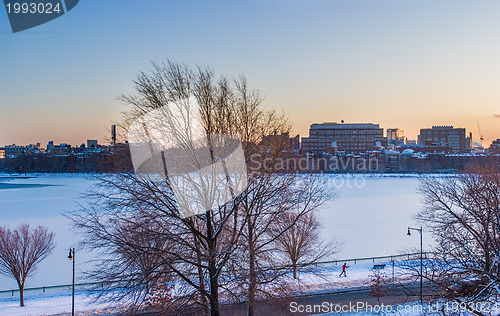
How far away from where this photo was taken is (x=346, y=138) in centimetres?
12862

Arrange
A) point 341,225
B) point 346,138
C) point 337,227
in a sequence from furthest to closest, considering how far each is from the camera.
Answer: point 346,138 → point 341,225 → point 337,227

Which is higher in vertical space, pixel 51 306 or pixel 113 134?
pixel 113 134

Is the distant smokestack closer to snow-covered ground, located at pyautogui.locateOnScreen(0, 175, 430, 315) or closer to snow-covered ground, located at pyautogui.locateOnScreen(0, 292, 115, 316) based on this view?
snow-covered ground, located at pyautogui.locateOnScreen(0, 292, 115, 316)

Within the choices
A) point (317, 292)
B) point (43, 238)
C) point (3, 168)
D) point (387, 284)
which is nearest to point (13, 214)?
point (43, 238)

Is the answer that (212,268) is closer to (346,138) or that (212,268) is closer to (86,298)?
(86,298)

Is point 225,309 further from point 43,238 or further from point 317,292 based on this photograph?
point 43,238

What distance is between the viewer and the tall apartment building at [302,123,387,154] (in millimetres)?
126750

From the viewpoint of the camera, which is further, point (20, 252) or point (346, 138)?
point (346, 138)

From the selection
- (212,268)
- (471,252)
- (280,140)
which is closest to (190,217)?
(212,268)

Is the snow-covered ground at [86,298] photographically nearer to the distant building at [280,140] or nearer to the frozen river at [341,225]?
the frozen river at [341,225]

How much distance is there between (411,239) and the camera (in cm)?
2216

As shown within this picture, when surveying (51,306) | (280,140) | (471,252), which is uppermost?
(280,140)

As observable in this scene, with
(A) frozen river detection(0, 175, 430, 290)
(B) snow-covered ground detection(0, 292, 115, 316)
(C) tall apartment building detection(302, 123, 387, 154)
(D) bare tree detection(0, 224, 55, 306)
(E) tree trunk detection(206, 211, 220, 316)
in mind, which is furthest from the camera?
(C) tall apartment building detection(302, 123, 387, 154)

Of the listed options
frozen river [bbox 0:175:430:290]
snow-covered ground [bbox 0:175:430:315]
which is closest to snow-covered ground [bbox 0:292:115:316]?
snow-covered ground [bbox 0:175:430:315]
